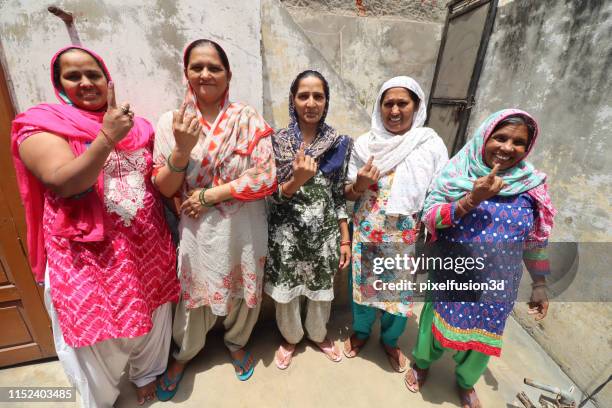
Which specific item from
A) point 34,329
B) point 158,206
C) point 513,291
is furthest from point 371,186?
point 34,329

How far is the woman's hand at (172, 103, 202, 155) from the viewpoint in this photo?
4.27 ft

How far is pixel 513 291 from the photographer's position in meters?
1.61

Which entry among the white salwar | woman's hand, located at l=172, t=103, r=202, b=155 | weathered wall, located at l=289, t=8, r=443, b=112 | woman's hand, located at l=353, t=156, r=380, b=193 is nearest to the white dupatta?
woman's hand, located at l=353, t=156, r=380, b=193

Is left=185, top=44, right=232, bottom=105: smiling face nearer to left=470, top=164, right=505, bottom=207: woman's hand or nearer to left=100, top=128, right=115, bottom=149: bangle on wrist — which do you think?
left=100, top=128, right=115, bottom=149: bangle on wrist

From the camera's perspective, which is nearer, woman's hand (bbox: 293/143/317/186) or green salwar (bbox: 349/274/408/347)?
woman's hand (bbox: 293/143/317/186)

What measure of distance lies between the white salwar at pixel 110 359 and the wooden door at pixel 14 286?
0.72 metres

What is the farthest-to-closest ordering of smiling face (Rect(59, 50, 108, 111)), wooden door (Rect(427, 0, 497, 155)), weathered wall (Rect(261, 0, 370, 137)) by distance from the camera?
wooden door (Rect(427, 0, 497, 155))
weathered wall (Rect(261, 0, 370, 137))
smiling face (Rect(59, 50, 108, 111))

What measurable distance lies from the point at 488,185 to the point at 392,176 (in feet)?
1.81

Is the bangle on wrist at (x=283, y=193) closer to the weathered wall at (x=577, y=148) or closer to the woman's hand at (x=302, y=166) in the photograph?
the woman's hand at (x=302, y=166)

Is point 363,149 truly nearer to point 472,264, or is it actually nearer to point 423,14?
point 472,264

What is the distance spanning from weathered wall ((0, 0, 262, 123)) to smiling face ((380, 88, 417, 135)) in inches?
35.2

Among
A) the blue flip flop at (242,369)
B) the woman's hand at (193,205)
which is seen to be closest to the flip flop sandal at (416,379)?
the blue flip flop at (242,369)

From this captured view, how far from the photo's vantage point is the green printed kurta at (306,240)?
1733mm

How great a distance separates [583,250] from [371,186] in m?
1.70
